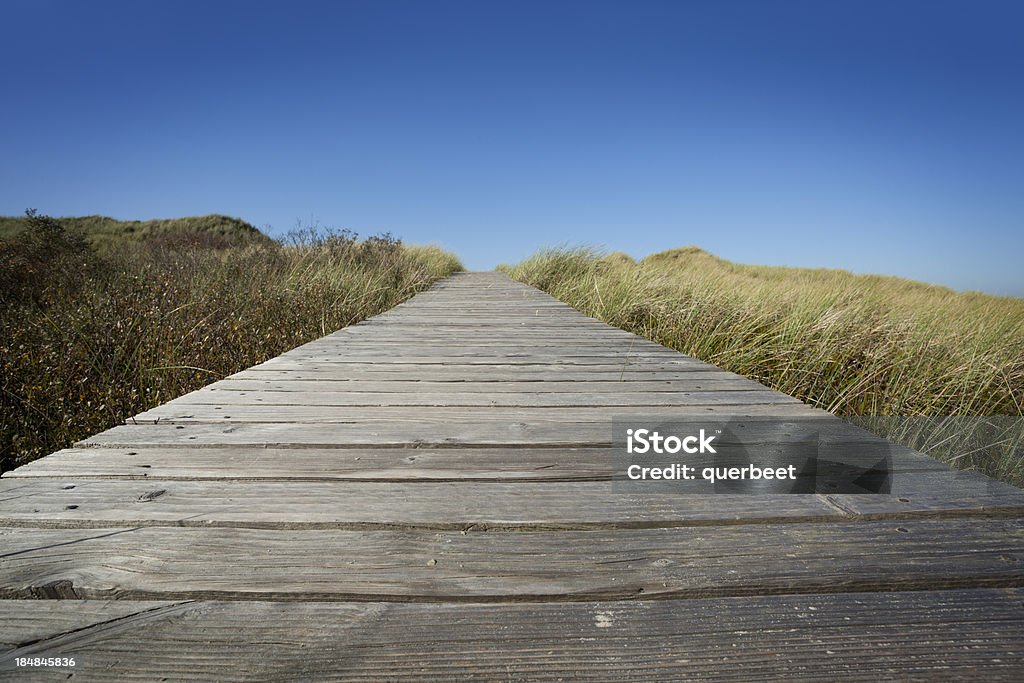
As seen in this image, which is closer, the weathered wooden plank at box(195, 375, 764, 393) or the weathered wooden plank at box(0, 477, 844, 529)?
the weathered wooden plank at box(0, 477, 844, 529)

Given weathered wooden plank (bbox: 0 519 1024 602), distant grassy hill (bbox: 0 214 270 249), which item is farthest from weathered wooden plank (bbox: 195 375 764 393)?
distant grassy hill (bbox: 0 214 270 249)

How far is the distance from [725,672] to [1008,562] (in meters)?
0.69

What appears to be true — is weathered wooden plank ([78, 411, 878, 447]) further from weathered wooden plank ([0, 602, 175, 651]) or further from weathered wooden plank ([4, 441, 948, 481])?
weathered wooden plank ([0, 602, 175, 651])

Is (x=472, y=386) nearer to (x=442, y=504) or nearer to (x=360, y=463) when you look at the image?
(x=360, y=463)

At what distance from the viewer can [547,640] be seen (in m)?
0.84

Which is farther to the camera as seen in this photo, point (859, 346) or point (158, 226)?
point (158, 226)

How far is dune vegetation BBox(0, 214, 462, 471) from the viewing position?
294 cm

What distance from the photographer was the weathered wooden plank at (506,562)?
945 millimetres

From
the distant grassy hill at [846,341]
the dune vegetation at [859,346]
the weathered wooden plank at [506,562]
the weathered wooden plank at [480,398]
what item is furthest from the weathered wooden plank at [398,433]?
the distant grassy hill at [846,341]

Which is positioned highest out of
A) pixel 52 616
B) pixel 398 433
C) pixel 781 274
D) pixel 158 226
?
pixel 158 226

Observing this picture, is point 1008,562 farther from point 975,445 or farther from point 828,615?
point 975,445

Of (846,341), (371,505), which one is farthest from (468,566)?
(846,341)

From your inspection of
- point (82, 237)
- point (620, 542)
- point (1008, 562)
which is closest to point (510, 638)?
point (620, 542)

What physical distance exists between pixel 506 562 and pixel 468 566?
0.07 meters
